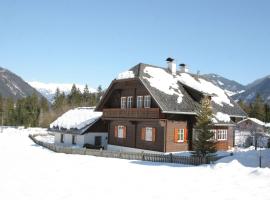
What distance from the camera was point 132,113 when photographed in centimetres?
3231

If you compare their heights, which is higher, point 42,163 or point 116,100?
point 116,100

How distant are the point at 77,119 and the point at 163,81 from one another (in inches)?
611

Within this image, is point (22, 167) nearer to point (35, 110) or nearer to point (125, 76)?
point (125, 76)

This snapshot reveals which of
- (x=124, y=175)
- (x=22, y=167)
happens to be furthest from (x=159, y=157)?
(x=22, y=167)

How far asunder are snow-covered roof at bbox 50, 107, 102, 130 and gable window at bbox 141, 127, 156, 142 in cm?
974

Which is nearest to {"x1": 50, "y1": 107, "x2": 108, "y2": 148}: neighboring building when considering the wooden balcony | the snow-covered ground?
the wooden balcony

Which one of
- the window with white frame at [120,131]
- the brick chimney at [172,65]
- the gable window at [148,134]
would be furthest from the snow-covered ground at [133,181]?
the brick chimney at [172,65]

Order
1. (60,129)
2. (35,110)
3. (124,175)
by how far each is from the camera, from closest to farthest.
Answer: (124,175), (60,129), (35,110)

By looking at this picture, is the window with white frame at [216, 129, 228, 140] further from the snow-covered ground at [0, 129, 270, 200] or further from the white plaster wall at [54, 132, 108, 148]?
the white plaster wall at [54, 132, 108, 148]

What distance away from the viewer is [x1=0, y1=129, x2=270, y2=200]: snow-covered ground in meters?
15.2

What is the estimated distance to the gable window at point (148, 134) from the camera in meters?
31.2

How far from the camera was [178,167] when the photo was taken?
75.3 ft

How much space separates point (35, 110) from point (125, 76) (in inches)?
2930

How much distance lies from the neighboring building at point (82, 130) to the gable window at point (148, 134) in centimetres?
913
